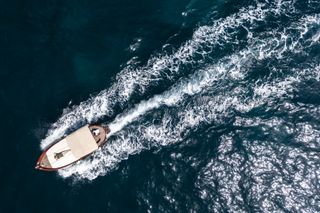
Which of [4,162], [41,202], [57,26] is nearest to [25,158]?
[4,162]

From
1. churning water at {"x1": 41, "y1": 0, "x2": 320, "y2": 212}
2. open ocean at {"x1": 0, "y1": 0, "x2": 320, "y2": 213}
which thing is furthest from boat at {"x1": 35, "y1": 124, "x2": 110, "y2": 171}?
churning water at {"x1": 41, "y1": 0, "x2": 320, "y2": 212}

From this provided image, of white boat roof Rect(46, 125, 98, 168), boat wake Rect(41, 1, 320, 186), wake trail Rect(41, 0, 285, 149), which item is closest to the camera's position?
boat wake Rect(41, 1, 320, 186)

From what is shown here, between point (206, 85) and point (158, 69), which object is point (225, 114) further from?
point (158, 69)

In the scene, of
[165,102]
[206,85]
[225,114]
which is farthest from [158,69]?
[225,114]

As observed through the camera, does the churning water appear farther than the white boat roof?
No

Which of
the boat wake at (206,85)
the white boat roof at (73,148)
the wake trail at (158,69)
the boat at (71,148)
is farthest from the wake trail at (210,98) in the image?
the wake trail at (158,69)

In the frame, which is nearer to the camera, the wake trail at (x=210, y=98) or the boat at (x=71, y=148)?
the wake trail at (x=210, y=98)

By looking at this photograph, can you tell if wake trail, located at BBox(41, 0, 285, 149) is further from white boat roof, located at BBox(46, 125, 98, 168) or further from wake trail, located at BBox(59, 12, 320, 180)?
wake trail, located at BBox(59, 12, 320, 180)

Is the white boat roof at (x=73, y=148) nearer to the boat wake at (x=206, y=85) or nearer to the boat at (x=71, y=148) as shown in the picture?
the boat at (x=71, y=148)
